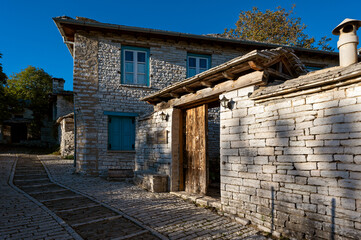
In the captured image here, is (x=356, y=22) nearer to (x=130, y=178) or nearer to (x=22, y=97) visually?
(x=130, y=178)

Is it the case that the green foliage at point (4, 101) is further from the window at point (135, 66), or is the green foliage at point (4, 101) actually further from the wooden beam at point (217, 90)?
the wooden beam at point (217, 90)

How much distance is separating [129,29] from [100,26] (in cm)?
112

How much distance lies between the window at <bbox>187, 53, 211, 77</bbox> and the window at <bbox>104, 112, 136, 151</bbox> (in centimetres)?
353

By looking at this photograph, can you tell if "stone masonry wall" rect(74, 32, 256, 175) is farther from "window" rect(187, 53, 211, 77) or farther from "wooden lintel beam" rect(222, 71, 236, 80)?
"wooden lintel beam" rect(222, 71, 236, 80)

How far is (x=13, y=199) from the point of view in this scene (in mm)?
5605

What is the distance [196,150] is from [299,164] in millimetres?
2869

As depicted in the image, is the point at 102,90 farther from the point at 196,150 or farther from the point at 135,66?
the point at 196,150

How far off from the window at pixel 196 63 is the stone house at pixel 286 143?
550 centimetres

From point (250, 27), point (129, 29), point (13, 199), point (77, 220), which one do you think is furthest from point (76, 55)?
point (250, 27)

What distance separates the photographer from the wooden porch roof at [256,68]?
4.05 metres

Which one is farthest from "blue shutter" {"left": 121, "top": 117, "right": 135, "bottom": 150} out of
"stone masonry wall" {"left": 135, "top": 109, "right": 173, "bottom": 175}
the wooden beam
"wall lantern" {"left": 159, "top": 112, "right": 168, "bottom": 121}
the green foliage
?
the green foliage

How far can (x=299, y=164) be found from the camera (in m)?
3.45

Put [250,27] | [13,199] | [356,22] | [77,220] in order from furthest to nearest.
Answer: [250,27] < [13,199] < [77,220] < [356,22]

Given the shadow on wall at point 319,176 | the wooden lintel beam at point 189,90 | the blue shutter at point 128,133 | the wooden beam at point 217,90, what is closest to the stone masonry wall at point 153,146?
the wooden beam at point 217,90
